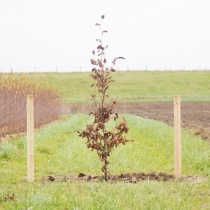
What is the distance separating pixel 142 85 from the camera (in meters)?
72.4

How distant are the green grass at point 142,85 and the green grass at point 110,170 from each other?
145 ft

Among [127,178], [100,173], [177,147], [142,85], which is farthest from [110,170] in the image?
[142,85]

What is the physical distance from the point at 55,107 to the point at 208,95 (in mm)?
35034

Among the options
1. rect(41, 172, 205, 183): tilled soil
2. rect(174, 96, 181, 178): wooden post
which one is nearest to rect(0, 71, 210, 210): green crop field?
rect(41, 172, 205, 183): tilled soil

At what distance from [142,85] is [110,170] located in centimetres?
6191

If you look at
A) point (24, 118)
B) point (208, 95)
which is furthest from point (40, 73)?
point (24, 118)

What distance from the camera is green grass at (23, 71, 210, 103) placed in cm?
6400

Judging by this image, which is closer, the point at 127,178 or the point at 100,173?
the point at 127,178

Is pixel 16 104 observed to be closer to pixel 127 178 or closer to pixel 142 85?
pixel 127 178

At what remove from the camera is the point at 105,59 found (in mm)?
9188

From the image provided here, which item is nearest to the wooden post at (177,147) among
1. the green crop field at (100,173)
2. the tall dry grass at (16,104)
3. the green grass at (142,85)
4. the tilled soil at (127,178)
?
the tilled soil at (127,178)

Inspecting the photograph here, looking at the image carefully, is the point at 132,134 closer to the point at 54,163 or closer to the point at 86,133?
the point at 54,163

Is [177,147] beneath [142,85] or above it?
beneath

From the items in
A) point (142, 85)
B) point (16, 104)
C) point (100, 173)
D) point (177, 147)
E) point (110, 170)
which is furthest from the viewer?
point (142, 85)
